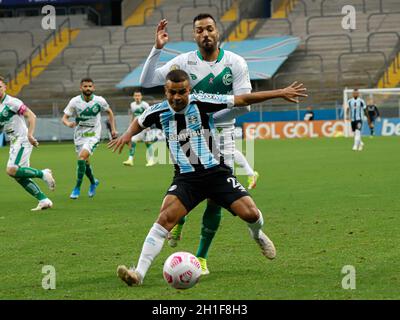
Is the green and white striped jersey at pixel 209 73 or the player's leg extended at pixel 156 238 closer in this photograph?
the player's leg extended at pixel 156 238

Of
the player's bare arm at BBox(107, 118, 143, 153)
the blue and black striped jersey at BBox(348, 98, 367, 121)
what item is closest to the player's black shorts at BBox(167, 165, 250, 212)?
the player's bare arm at BBox(107, 118, 143, 153)

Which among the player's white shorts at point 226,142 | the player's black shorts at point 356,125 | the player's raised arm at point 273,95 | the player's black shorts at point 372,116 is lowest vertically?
the player's black shorts at point 372,116

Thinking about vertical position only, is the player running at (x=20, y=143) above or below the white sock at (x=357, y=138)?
above

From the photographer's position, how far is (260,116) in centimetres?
4750

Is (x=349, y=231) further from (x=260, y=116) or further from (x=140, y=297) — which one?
(x=260, y=116)

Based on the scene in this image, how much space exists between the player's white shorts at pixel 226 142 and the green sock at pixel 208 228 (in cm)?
48

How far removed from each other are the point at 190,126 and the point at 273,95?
837 millimetres

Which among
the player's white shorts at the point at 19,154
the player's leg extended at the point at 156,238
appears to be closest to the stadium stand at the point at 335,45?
the player's white shorts at the point at 19,154

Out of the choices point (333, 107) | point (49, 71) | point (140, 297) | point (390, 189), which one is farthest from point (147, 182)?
point (49, 71)

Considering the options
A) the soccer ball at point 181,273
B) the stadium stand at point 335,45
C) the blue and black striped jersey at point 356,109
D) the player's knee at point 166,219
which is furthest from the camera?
the stadium stand at point 335,45

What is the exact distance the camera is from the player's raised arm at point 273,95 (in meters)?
8.39

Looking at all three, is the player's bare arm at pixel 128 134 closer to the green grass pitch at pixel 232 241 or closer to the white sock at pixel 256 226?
the green grass pitch at pixel 232 241

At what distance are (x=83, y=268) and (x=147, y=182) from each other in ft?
38.9

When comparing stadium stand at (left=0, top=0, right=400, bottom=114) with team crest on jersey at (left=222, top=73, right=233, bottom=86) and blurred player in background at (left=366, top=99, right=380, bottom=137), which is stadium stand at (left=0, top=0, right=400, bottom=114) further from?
team crest on jersey at (left=222, top=73, right=233, bottom=86)
